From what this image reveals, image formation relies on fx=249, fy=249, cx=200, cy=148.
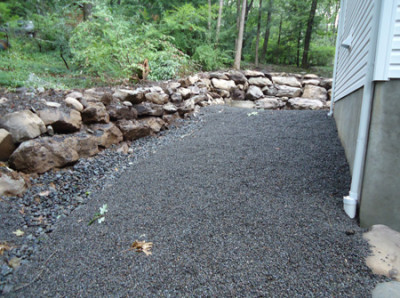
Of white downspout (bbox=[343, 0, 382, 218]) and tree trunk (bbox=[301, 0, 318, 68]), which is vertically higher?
tree trunk (bbox=[301, 0, 318, 68])

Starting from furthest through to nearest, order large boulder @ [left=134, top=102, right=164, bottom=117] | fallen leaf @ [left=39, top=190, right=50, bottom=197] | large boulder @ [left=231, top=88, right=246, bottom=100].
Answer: large boulder @ [left=231, top=88, right=246, bottom=100]
large boulder @ [left=134, top=102, right=164, bottom=117]
fallen leaf @ [left=39, top=190, right=50, bottom=197]

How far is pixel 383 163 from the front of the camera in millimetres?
2006

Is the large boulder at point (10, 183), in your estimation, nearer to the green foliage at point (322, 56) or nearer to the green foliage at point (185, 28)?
the green foliage at point (185, 28)

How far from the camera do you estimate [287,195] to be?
2461 mm

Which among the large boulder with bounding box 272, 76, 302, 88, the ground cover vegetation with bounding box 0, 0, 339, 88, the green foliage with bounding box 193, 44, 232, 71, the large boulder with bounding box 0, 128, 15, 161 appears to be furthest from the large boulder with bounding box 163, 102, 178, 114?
the large boulder with bounding box 272, 76, 302, 88

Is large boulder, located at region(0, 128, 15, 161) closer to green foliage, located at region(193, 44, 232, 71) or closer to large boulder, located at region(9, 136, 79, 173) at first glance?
large boulder, located at region(9, 136, 79, 173)

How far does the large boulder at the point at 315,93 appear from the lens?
7.36 metres

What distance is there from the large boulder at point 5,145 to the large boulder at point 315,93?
727cm

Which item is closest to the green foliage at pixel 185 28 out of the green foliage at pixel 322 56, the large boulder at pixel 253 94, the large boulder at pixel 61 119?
the large boulder at pixel 253 94

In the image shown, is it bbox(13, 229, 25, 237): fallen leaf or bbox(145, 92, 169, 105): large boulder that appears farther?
bbox(145, 92, 169, 105): large boulder

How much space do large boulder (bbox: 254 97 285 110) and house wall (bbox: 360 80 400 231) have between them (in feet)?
17.4

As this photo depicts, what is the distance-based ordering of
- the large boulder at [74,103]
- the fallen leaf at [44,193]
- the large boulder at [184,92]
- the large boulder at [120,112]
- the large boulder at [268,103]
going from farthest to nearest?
the large boulder at [268,103] < the large boulder at [184,92] < the large boulder at [120,112] < the large boulder at [74,103] < the fallen leaf at [44,193]

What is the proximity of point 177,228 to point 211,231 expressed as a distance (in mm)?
313

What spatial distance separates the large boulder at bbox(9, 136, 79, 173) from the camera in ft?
9.53
